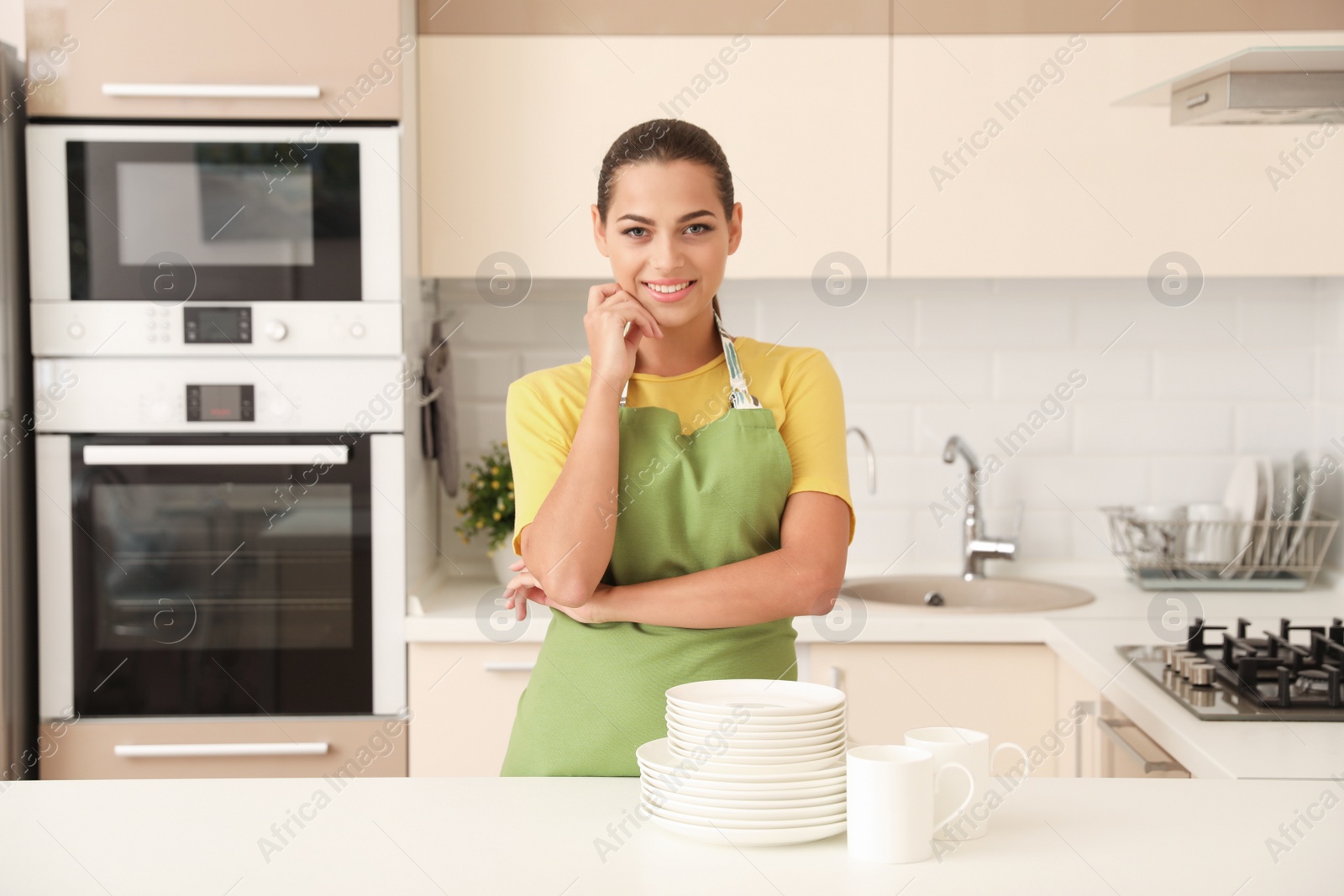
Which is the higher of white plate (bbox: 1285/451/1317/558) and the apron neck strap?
the apron neck strap

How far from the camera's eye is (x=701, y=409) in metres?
1.47

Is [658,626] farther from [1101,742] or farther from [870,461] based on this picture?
[870,461]

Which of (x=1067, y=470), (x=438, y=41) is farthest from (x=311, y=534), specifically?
(x=1067, y=470)

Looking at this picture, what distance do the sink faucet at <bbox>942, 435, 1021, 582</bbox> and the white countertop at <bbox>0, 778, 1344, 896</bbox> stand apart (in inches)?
57.7

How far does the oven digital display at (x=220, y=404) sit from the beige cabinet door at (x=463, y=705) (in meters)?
0.55

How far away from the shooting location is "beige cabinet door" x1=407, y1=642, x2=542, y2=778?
7.24ft

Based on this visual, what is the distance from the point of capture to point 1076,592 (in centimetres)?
246

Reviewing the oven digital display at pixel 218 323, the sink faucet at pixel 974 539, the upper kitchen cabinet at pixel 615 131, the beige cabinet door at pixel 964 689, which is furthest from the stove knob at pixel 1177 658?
the oven digital display at pixel 218 323

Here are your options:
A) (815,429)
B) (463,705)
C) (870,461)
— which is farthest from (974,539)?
(815,429)

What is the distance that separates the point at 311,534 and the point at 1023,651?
1343 millimetres

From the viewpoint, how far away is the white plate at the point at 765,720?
0.94 meters

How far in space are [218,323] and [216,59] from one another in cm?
47

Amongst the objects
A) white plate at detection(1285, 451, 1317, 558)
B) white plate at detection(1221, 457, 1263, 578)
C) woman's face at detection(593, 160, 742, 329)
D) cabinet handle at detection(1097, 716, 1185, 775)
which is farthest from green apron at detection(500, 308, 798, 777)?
white plate at detection(1285, 451, 1317, 558)

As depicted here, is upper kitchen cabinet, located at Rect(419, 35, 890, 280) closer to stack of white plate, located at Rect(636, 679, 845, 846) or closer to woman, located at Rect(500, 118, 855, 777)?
woman, located at Rect(500, 118, 855, 777)
